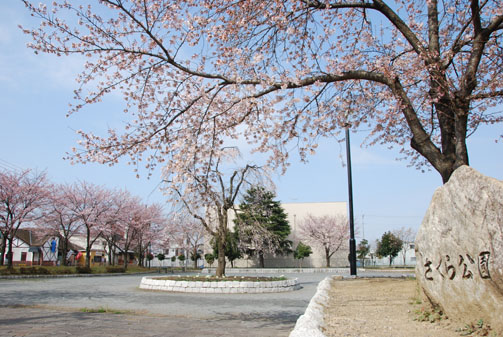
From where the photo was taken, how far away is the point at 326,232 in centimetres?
4000

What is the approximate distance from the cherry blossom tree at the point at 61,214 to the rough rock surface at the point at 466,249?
2631cm

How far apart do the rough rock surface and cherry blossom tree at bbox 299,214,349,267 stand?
35.3 m

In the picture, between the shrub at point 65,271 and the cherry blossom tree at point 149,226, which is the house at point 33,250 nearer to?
the cherry blossom tree at point 149,226

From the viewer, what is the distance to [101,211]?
95.5ft

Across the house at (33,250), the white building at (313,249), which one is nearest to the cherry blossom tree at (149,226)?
the white building at (313,249)

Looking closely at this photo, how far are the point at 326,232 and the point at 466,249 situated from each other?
3651cm

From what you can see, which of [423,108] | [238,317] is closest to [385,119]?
[423,108]

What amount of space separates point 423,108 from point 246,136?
460cm

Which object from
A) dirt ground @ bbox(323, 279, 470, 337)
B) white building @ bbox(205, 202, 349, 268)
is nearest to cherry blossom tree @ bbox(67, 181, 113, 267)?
white building @ bbox(205, 202, 349, 268)

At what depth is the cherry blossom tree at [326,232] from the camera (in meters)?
39.9

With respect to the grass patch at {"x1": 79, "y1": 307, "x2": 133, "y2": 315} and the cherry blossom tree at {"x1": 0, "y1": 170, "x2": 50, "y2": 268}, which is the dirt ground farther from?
the cherry blossom tree at {"x1": 0, "y1": 170, "x2": 50, "y2": 268}

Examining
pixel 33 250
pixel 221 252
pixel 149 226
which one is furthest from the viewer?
pixel 33 250

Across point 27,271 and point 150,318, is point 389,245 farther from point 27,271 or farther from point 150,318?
point 150,318

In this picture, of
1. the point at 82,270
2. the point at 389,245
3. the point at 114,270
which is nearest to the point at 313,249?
the point at 389,245
